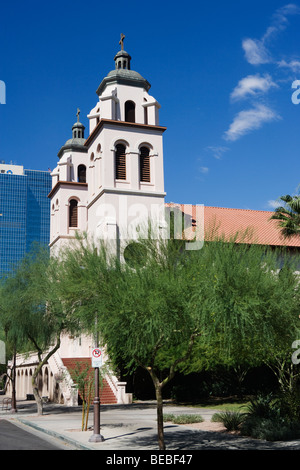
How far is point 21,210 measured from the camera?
586 ft

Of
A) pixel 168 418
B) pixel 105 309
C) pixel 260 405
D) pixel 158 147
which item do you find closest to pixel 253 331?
pixel 105 309

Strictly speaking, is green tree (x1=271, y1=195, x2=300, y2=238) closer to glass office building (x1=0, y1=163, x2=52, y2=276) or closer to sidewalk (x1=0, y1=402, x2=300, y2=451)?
sidewalk (x1=0, y1=402, x2=300, y2=451)

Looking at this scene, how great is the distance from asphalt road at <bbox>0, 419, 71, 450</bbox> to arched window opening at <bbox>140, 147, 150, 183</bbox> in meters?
20.6

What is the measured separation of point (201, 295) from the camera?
12.2 m

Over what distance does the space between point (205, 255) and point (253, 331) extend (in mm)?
2333

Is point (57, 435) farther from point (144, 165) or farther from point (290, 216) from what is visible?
point (144, 165)

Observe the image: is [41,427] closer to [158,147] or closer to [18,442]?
[18,442]

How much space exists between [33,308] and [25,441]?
1148 cm

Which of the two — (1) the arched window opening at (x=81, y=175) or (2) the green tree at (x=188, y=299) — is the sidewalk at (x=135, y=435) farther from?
(1) the arched window opening at (x=81, y=175)

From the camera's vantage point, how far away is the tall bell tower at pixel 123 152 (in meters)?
35.6

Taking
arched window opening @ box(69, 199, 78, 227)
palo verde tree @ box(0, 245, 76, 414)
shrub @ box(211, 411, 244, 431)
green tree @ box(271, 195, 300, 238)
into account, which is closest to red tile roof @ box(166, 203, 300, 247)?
green tree @ box(271, 195, 300, 238)

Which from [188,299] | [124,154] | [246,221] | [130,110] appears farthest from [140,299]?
[246,221]

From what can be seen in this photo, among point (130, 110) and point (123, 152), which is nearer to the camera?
point (123, 152)

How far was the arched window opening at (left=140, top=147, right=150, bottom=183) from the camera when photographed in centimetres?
3716
